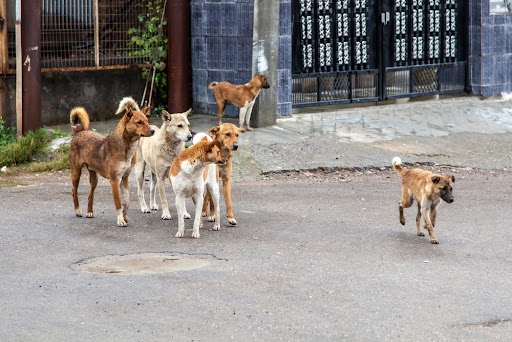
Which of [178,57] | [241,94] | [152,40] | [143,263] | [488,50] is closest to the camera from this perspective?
[143,263]

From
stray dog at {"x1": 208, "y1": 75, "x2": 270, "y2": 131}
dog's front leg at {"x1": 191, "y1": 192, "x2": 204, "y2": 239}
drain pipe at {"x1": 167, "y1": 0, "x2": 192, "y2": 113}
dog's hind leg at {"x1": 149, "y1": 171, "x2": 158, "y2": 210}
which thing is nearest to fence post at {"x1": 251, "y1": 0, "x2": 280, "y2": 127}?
stray dog at {"x1": 208, "y1": 75, "x2": 270, "y2": 131}

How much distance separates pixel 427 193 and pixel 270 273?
7.67ft

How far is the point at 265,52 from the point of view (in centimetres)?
1662

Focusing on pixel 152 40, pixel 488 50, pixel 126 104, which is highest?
pixel 152 40

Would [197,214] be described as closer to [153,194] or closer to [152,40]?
[153,194]

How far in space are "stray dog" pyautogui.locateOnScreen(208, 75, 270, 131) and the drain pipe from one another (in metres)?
1.25

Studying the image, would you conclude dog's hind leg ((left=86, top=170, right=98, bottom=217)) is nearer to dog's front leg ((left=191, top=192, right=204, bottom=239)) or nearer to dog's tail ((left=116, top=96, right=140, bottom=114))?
dog's tail ((left=116, top=96, right=140, bottom=114))

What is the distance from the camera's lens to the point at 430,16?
63.2 ft

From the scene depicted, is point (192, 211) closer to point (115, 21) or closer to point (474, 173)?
point (474, 173)

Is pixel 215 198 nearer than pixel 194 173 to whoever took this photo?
No

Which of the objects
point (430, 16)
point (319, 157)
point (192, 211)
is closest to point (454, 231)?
point (192, 211)

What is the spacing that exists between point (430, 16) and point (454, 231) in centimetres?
831

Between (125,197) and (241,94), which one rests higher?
(241,94)

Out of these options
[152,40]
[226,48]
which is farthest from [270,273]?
[152,40]
